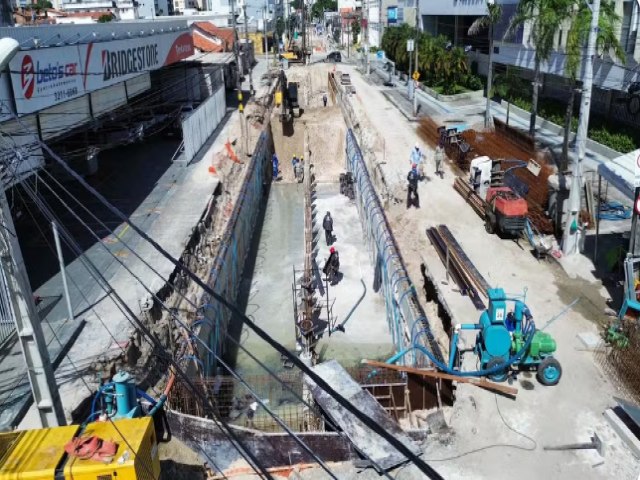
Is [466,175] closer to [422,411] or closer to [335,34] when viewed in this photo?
[422,411]

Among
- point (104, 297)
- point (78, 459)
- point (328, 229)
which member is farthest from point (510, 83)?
point (78, 459)

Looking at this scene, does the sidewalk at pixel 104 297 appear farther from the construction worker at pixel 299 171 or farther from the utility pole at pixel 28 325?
the construction worker at pixel 299 171

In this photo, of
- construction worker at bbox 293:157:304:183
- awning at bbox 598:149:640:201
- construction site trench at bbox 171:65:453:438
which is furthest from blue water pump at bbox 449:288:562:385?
construction worker at bbox 293:157:304:183

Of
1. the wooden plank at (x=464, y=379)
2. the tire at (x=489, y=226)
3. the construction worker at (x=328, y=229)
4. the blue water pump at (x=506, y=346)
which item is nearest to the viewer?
the wooden plank at (x=464, y=379)

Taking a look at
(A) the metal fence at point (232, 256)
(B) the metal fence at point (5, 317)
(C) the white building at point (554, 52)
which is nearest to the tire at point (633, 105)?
(C) the white building at point (554, 52)

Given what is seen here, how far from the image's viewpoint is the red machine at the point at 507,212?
65.9ft

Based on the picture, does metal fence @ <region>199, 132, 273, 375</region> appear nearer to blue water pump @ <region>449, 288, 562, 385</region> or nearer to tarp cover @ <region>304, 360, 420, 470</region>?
tarp cover @ <region>304, 360, 420, 470</region>

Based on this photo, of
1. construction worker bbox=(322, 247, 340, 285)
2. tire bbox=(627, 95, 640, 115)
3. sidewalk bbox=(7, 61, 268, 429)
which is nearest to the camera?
sidewalk bbox=(7, 61, 268, 429)

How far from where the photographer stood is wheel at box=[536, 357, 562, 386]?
42.0 ft

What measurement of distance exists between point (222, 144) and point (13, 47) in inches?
1119

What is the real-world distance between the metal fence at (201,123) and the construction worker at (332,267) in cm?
1257

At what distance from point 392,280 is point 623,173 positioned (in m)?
6.82

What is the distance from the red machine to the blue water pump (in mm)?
7525

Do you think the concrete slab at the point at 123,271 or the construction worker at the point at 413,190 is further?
the construction worker at the point at 413,190
